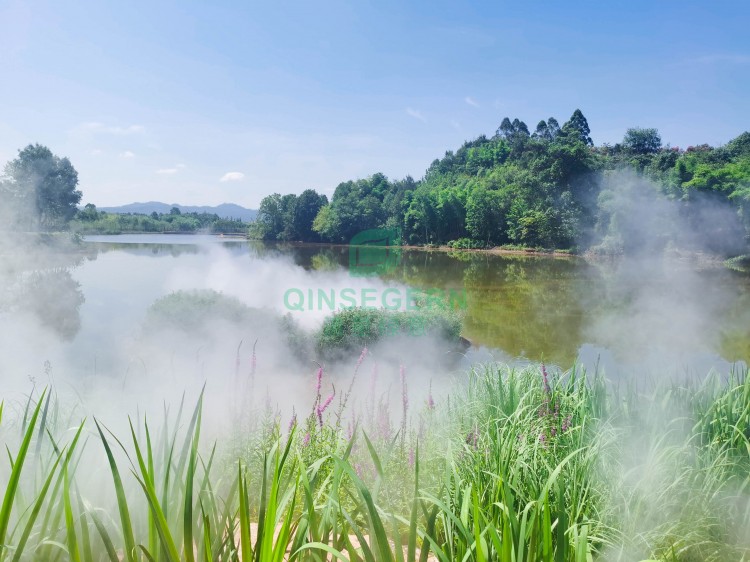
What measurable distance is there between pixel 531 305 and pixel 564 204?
21.6 m

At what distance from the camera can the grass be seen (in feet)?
4.40

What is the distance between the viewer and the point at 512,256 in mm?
34188

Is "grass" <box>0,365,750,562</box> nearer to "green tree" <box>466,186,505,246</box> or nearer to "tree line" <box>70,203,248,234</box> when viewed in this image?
"tree line" <box>70,203,248,234</box>

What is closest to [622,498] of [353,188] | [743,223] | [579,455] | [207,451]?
[579,455]

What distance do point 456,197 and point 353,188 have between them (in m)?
13.3

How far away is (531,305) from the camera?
14.8 m

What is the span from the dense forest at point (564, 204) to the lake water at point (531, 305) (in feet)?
10.4

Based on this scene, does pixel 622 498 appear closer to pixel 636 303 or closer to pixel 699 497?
pixel 699 497

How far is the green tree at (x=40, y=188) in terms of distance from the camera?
48.1ft

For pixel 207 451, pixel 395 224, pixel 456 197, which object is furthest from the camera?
pixel 395 224
